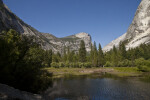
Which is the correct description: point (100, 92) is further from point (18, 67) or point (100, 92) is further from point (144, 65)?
point (144, 65)

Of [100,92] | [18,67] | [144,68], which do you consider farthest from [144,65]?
[18,67]

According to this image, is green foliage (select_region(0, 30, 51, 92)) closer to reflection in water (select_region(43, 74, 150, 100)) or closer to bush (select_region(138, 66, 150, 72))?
reflection in water (select_region(43, 74, 150, 100))

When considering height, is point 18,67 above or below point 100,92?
above

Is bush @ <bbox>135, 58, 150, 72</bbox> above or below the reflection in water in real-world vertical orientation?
above

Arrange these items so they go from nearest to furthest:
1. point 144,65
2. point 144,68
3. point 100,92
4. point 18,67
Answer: point 18,67 < point 100,92 < point 144,68 < point 144,65

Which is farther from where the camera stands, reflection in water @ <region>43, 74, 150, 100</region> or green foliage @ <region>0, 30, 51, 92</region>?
reflection in water @ <region>43, 74, 150, 100</region>

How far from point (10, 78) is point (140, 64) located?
2950 inches

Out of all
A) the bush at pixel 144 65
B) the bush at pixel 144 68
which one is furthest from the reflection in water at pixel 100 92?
the bush at pixel 144 65

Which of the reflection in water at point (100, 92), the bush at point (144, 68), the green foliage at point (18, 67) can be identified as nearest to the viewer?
the green foliage at point (18, 67)

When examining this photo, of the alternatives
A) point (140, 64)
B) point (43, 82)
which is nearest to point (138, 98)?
point (43, 82)

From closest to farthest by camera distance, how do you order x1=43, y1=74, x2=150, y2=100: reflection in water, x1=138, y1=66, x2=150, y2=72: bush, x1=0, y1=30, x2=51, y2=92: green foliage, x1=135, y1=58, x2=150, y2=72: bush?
x1=0, y1=30, x2=51, y2=92: green foliage, x1=43, y1=74, x2=150, y2=100: reflection in water, x1=138, y1=66, x2=150, y2=72: bush, x1=135, y1=58, x2=150, y2=72: bush

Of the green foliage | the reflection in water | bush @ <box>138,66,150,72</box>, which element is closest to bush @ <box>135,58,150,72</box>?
bush @ <box>138,66,150,72</box>

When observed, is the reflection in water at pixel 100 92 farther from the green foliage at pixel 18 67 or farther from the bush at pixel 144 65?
the bush at pixel 144 65

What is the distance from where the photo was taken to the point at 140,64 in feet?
247
